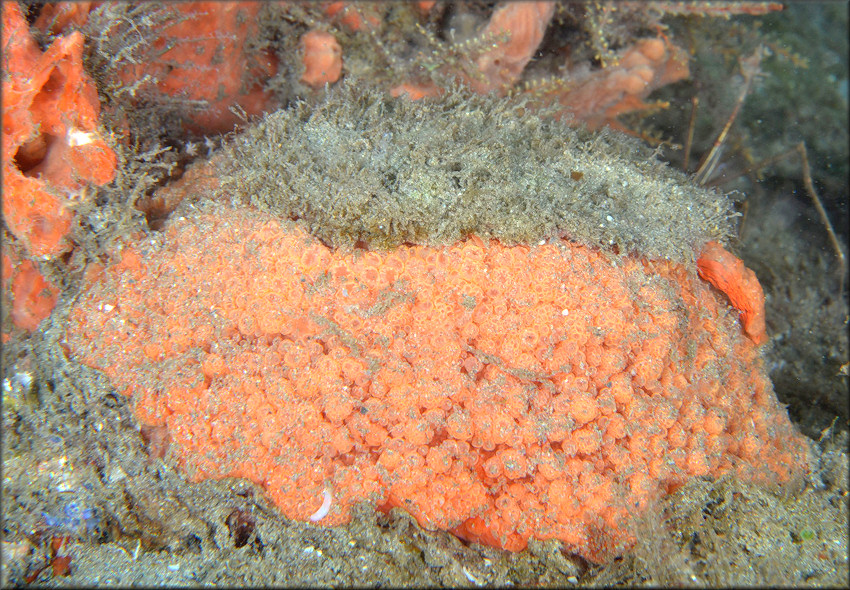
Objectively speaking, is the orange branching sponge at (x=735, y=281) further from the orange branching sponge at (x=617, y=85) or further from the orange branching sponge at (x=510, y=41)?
the orange branching sponge at (x=510, y=41)

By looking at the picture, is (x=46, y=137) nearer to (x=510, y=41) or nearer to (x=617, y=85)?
(x=510, y=41)

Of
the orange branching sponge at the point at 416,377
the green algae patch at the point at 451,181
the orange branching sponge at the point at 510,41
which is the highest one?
the orange branching sponge at the point at 510,41

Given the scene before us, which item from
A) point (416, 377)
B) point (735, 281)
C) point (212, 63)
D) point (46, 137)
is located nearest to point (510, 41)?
point (212, 63)

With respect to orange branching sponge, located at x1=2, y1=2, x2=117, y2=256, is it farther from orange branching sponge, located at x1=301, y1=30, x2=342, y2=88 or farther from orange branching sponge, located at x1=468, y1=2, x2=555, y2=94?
orange branching sponge, located at x1=468, y1=2, x2=555, y2=94

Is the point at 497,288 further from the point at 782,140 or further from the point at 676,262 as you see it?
the point at 782,140

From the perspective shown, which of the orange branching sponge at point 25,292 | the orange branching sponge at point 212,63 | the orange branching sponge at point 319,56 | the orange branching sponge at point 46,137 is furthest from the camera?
the orange branching sponge at point 319,56

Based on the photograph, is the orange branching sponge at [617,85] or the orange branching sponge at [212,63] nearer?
the orange branching sponge at [212,63]

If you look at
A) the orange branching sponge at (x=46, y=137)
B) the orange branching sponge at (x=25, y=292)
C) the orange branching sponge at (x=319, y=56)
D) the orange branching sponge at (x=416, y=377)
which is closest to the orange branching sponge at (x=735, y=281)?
the orange branching sponge at (x=416, y=377)

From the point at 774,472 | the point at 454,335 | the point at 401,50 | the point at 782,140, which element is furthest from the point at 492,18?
the point at 782,140
